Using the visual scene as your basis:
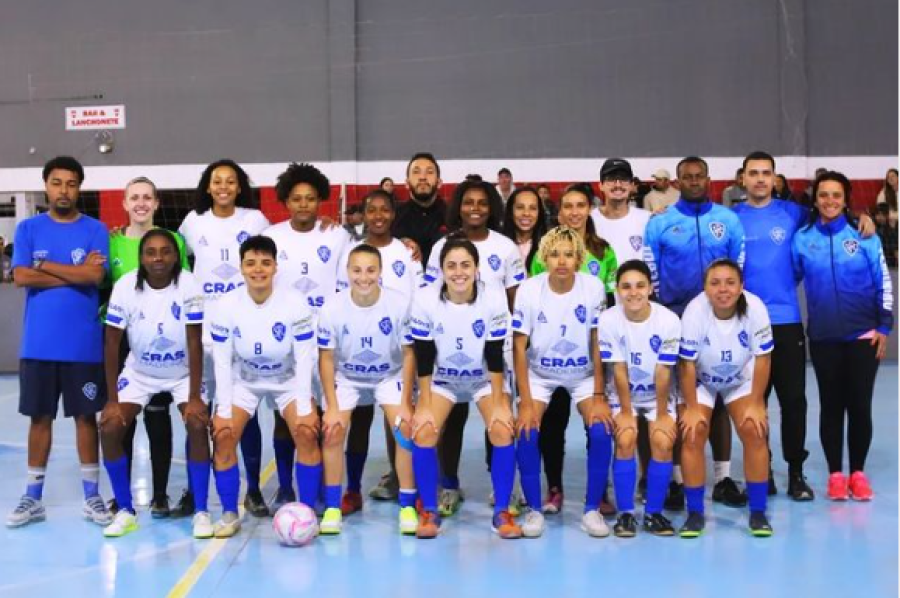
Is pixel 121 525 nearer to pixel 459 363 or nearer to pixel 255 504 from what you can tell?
pixel 255 504

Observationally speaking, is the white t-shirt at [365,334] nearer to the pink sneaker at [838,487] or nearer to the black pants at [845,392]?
the black pants at [845,392]

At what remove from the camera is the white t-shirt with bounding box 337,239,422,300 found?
5.42 metres

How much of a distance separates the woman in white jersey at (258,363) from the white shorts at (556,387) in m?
1.07

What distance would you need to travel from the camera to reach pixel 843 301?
17.5 feet

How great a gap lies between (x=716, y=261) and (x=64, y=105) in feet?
36.2

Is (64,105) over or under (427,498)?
over

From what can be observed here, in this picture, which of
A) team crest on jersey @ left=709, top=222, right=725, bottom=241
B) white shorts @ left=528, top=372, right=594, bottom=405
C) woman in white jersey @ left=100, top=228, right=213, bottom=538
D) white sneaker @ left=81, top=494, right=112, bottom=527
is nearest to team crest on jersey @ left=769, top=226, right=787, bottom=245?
team crest on jersey @ left=709, top=222, right=725, bottom=241

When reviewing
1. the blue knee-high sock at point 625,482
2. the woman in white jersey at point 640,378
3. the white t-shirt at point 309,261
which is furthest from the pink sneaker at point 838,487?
the white t-shirt at point 309,261

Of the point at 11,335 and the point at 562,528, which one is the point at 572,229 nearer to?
the point at 562,528

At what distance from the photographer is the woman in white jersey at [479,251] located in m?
5.32

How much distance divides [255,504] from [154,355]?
91cm

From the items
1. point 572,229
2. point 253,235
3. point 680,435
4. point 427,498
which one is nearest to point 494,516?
point 427,498

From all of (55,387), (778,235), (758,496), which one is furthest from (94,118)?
(758,496)

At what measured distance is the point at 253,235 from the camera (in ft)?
17.3
